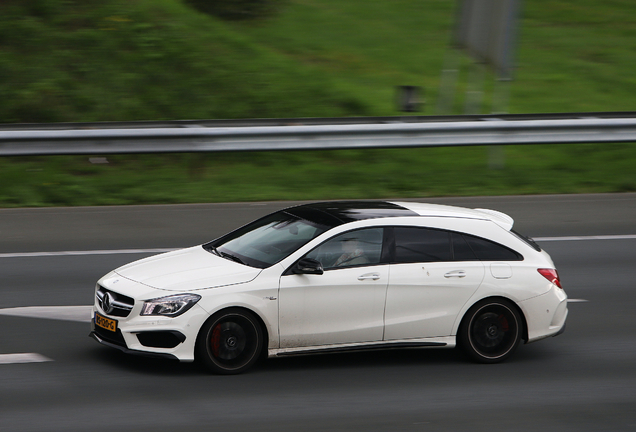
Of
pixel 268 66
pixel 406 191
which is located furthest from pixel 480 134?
pixel 268 66

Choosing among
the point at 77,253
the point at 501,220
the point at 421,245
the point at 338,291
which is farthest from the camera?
the point at 77,253

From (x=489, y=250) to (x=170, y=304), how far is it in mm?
2807

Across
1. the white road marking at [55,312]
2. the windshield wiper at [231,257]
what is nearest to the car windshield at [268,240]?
the windshield wiper at [231,257]

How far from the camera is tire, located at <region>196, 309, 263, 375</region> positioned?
691cm

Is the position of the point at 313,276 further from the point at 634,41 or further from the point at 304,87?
the point at 634,41

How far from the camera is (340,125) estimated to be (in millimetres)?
14641

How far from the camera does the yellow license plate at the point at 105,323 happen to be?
698 cm

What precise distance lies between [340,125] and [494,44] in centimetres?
338

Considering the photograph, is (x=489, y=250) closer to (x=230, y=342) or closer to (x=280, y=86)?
(x=230, y=342)

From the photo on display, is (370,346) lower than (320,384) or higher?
higher

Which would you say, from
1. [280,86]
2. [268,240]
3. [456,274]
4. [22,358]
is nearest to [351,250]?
[268,240]

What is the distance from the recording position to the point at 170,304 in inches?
269

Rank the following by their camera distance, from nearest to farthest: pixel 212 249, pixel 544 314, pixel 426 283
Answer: pixel 426 283 < pixel 544 314 < pixel 212 249

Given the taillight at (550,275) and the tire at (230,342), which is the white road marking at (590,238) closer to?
the taillight at (550,275)
